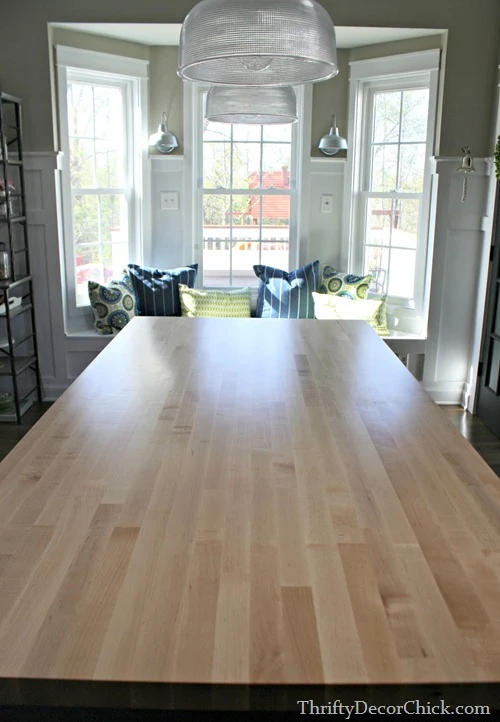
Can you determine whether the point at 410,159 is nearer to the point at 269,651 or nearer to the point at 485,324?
the point at 485,324

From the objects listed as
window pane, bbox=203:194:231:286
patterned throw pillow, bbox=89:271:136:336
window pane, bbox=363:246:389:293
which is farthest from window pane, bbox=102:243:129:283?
window pane, bbox=363:246:389:293

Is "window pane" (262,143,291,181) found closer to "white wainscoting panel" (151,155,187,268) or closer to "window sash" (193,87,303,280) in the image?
"window sash" (193,87,303,280)

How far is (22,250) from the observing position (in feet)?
15.5

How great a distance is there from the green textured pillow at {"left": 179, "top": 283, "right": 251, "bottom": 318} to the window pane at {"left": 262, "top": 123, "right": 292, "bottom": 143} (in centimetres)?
126

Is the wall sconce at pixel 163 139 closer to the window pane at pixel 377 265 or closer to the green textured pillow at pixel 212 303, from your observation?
the green textured pillow at pixel 212 303

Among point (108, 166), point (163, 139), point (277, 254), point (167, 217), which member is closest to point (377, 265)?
point (277, 254)

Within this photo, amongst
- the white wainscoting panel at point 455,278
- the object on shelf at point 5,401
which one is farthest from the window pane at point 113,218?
the white wainscoting panel at point 455,278

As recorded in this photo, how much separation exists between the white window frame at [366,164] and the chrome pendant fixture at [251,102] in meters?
2.44

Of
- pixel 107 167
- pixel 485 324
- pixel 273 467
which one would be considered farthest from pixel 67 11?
pixel 273 467

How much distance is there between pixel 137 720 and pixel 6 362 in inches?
164

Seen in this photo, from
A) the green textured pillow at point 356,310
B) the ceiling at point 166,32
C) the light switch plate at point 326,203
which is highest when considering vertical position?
the ceiling at point 166,32

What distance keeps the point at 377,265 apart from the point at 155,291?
5.74 ft

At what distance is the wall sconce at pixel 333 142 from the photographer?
5.16 meters

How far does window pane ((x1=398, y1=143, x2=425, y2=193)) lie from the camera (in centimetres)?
506
